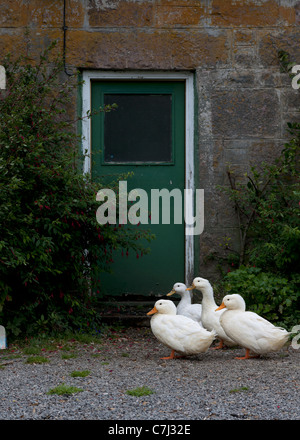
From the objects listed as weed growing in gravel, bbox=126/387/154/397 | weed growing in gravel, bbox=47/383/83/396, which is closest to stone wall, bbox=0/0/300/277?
weed growing in gravel, bbox=126/387/154/397

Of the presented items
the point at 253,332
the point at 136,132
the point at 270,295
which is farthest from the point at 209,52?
the point at 253,332

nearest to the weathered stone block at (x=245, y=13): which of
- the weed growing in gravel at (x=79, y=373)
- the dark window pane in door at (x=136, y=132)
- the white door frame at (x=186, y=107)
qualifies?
the white door frame at (x=186, y=107)

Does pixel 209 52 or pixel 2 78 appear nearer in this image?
pixel 2 78

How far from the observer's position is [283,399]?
381cm

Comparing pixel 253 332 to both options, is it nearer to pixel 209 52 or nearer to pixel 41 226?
pixel 41 226

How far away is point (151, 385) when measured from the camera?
13.7 feet

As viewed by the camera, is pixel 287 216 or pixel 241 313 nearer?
pixel 241 313

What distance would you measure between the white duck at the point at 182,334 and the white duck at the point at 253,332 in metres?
0.19

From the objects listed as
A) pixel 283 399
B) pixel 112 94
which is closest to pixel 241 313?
pixel 283 399

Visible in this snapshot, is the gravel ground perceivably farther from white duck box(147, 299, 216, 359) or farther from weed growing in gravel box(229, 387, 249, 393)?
white duck box(147, 299, 216, 359)

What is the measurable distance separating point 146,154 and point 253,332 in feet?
9.77

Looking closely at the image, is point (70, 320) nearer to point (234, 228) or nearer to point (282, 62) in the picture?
point (234, 228)

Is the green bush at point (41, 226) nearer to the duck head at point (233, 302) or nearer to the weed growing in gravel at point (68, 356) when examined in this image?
the weed growing in gravel at point (68, 356)

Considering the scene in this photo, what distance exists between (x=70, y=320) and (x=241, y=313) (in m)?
1.78
